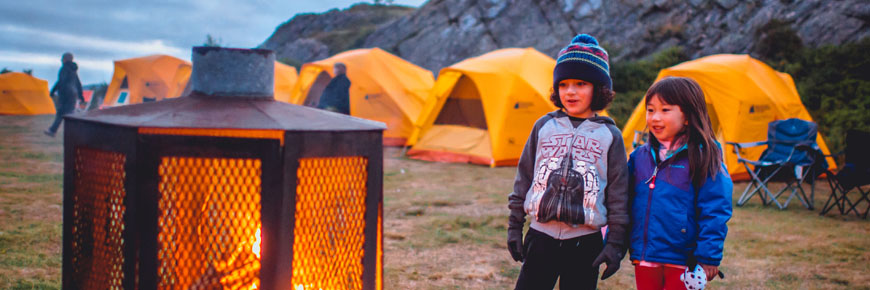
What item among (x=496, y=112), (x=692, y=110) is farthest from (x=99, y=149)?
(x=496, y=112)

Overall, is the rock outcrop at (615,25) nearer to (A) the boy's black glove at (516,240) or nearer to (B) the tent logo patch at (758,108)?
(B) the tent logo patch at (758,108)

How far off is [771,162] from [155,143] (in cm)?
730

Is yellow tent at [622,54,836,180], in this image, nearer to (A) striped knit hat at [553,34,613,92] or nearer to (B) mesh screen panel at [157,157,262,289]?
(A) striped knit hat at [553,34,613,92]

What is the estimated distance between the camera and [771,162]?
24.1 feet

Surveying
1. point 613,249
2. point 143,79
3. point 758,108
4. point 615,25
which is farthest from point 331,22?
point 613,249

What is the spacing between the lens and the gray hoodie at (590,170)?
2.31 meters

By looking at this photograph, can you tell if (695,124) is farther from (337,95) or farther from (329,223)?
(337,95)

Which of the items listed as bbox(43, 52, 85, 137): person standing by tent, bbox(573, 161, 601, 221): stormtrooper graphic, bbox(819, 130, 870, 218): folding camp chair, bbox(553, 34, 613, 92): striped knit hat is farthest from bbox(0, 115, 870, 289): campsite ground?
bbox(43, 52, 85, 137): person standing by tent

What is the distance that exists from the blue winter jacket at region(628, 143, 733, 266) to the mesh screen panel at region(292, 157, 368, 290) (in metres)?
1.07

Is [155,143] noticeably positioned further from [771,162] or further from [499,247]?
[771,162]

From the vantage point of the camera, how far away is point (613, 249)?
2.28m

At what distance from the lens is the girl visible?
88.4 inches

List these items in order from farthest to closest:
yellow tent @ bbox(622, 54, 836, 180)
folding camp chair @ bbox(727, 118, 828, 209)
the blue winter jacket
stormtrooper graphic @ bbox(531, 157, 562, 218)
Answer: yellow tent @ bbox(622, 54, 836, 180) < folding camp chair @ bbox(727, 118, 828, 209) < stormtrooper graphic @ bbox(531, 157, 562, 218) < the blue winter jacket

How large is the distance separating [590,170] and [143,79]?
18.1m
